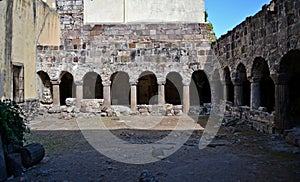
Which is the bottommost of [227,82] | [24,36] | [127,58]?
[227,82]

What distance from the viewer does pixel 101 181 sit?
15.7 feet

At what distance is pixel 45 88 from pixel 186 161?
36.3 feet

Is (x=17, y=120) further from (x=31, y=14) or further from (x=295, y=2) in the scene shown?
(x=31, y=14)

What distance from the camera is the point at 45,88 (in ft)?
49.9

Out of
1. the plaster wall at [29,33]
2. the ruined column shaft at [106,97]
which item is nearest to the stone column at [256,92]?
the ruined column shaft at [106,97]

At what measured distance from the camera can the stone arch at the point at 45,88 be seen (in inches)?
581

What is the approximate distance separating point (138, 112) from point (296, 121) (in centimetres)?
722

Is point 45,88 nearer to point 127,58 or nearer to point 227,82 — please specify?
point 127,58

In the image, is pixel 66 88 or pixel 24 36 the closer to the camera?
pixel 24 36

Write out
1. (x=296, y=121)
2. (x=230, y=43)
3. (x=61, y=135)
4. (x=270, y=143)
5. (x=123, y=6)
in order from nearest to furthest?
(x=270, y=143) → (x=296, y=121) → (x=61, y=135) → (x=230, y=43) → (x=123, y=6)

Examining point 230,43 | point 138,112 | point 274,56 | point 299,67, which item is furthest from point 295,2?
point 138,112

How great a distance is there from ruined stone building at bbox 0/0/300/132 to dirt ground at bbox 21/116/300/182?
1.41 metres

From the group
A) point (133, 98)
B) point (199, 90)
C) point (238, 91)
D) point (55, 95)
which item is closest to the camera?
point (238, 91)

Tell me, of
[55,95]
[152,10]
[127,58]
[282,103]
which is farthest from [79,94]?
[282,103]
